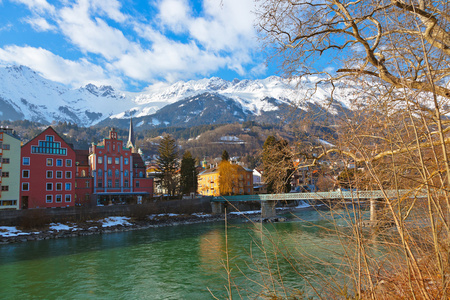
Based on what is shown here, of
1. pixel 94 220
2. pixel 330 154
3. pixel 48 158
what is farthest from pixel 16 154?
pixel 330 154

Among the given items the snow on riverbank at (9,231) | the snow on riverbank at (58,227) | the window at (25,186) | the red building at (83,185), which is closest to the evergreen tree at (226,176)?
the red building at (83,185)

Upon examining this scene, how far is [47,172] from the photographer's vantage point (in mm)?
35500

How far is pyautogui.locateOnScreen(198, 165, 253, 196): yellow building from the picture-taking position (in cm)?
5258

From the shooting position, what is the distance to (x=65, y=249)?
1986 cm

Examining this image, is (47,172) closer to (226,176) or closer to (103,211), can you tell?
(103,211)

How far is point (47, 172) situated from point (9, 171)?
12.3 feet

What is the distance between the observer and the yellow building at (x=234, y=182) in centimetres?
5258

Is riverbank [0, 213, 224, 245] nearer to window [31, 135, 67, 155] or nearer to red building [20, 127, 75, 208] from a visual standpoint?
red building [20, 127, 75, 208]

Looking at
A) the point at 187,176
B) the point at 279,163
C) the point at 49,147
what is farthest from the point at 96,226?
the point at 279,163

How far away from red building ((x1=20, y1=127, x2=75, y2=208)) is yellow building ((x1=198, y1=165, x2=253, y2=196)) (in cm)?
2276

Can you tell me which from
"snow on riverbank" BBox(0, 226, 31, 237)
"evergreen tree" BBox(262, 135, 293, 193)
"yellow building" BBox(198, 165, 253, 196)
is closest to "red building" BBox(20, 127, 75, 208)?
"snow on riverbank" BBox(0, 226, 31, 237)

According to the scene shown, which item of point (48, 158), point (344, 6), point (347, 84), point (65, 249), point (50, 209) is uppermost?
point (48, 158)

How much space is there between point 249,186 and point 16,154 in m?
36.7

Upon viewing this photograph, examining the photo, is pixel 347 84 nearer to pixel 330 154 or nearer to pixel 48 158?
pixel 330 154
